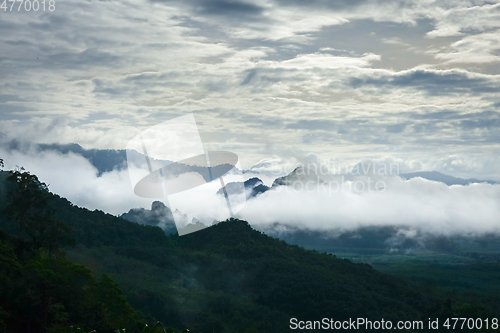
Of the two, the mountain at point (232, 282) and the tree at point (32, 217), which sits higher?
the tree at point (32, 217)

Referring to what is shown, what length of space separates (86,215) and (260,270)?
36442 millimetres

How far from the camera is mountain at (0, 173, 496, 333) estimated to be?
6750 cm

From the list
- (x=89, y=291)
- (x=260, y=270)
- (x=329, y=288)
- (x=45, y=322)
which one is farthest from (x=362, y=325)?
(x=45, y=322)

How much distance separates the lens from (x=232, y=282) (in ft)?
298

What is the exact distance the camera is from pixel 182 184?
33.7m

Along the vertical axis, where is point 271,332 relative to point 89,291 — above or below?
below

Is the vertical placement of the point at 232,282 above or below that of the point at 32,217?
below

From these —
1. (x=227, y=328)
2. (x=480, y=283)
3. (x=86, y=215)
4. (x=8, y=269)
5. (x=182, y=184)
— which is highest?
(x=182, y=184)

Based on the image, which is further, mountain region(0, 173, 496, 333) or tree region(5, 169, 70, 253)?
mountain region(0, 173, 496, 333)

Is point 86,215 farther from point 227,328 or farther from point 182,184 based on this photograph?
point 182,184

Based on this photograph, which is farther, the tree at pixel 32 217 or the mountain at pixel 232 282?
the mountain at pixel 232 282

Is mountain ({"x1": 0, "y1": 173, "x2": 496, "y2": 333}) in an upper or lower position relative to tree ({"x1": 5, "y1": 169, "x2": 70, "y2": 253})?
lower

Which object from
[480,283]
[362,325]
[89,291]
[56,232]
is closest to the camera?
[89,291]

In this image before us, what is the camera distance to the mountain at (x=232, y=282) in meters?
67.5
